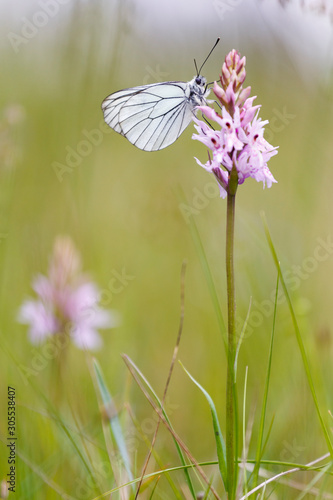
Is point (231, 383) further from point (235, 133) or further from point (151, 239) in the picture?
point (151, 239)

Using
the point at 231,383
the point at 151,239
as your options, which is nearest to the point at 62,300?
the point at 231,383

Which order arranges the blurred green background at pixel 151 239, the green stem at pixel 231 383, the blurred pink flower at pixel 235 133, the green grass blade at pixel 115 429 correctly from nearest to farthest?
the green stem at pixel 231 383 → the blurred pink flower at pixel 235 133 → the green grass blade at pixel 115 429 → the blurred green background at pixel 151 239

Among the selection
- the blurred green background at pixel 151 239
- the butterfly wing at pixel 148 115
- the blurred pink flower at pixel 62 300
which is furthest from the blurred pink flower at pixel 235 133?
the blurred pink flower at pixel 62 300

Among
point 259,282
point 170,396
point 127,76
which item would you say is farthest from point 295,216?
point 127,76

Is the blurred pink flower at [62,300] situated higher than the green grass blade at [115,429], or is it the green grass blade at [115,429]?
the blurred pink flower at [62,300]

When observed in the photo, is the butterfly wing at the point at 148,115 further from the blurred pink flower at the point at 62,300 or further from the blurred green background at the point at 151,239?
the blurred pink flower at the point at 62,300

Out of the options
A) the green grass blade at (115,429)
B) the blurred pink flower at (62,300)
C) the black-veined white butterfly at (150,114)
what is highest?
the black-veined white butterfly at (150,114)

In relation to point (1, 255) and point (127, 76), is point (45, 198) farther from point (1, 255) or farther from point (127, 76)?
point (127, 76)
